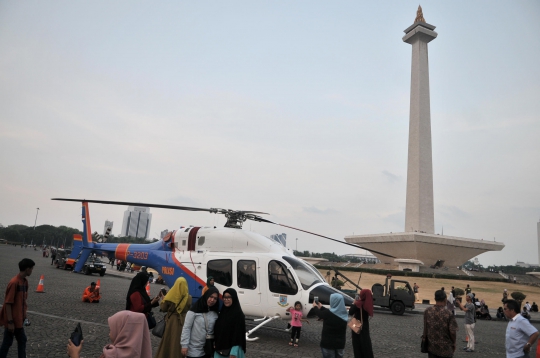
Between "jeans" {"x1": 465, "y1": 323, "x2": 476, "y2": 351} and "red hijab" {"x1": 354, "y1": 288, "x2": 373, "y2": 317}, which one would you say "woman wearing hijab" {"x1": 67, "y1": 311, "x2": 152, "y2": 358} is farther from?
"jeans" {"x1": 465, "y1": 323, "x2": 476, "y2": 351}

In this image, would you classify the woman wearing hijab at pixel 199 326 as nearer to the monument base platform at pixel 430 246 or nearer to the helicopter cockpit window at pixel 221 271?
the helicopter cockpit window at pixel 221 271

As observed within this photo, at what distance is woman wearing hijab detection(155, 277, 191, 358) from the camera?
449 cm

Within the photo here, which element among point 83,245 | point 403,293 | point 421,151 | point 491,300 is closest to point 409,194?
point 421,151

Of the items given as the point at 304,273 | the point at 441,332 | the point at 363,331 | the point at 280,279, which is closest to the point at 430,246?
the point at 304,273

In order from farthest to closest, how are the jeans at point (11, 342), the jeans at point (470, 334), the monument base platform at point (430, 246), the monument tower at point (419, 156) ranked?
the monument tower at point (419, 156)
the monument base platform at point (430, 246)
the jeans at point (470, 334)
the jeans at point (11, 342)

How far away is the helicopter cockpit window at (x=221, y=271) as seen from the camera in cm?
995

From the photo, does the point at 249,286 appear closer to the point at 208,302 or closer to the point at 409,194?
the point at 208,302

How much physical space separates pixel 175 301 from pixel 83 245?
520 inches

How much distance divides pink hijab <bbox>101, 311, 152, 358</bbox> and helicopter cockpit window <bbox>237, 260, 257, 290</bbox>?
6.26 metres

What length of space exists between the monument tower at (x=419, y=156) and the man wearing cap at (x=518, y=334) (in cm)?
4378

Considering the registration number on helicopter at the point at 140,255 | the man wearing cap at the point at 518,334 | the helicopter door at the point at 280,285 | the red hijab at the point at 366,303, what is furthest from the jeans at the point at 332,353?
the registration number on helicopter at the point at 140,255

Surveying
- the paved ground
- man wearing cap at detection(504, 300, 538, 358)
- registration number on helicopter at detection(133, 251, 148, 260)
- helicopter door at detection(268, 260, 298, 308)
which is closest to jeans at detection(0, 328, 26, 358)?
the paved ground

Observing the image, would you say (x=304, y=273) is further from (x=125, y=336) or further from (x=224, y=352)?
(x=125, y=336)

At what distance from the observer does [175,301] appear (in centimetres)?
458
